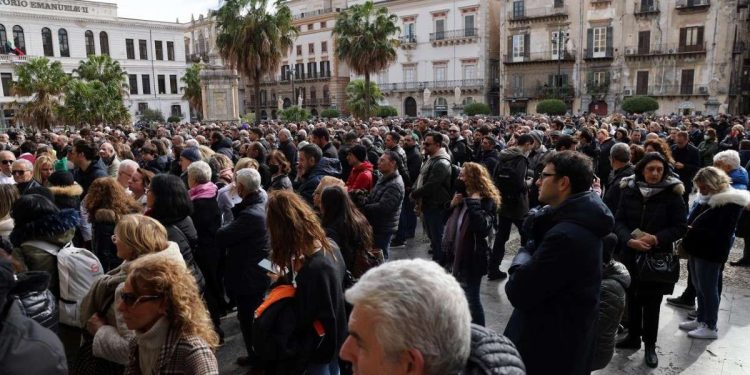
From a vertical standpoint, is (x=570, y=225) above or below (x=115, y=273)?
above

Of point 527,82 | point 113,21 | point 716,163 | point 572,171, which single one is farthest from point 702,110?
point 113,21

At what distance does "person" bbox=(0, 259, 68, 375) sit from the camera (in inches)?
73.0

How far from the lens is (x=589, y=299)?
2.70 meters

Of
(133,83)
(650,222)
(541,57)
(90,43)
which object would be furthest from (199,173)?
(133,83)

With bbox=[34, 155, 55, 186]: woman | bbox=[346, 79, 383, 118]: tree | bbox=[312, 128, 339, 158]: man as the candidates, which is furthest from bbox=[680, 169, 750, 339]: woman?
bbox=[346, 79, 383, 118]: tree

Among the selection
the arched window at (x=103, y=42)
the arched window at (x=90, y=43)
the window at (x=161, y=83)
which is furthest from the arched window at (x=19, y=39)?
the window at (x=161, y=83)

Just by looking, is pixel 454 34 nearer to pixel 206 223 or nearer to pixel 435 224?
pixel 435 224

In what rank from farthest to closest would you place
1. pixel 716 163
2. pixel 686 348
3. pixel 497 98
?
pixel 497 98, pixel 716 163, pixel 686 348

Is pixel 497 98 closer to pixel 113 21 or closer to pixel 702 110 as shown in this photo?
pixel 702 110

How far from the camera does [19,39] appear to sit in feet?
140

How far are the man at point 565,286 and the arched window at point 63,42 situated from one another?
169 feet

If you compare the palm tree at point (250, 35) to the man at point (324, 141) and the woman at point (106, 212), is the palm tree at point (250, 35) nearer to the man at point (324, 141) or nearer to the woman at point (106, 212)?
the man at point (324, 141)

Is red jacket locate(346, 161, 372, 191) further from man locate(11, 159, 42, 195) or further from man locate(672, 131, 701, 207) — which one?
man locate(672, 131, 701, 207)

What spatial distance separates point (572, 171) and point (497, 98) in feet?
146
